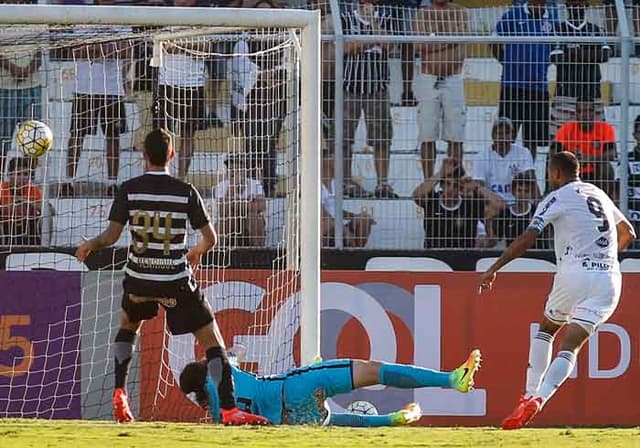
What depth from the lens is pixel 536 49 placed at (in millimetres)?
13523

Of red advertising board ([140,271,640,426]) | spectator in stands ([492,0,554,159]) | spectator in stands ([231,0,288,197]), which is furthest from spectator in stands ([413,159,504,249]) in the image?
spectator in stands ([231,0,288,197])

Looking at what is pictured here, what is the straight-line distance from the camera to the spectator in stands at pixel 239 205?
13203mm

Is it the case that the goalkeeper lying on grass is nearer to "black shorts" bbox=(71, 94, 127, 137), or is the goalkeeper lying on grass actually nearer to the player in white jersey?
the player in white jersey

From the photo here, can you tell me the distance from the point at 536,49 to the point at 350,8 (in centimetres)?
180

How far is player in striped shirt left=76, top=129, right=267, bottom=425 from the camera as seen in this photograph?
373 inches

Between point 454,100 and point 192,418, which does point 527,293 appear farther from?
point 192,418

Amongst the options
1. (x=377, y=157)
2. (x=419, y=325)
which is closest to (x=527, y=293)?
(x=419, y=325)

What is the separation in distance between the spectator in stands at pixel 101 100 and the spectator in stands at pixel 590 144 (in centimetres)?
409

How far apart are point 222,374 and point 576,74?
566 centimetres

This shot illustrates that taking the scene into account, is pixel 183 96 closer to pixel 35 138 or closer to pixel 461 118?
pixel 35 138

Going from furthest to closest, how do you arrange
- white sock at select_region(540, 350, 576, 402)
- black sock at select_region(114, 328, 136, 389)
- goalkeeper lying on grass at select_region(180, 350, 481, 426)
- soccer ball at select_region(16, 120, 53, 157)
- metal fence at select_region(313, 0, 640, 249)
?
metal fence at select_region(313, 0, 640, 249) → soccer ball at select_region(16, 120, 53, 157) → white sock at select_region(540, 350, 576, 402) → goalkeeper lying on grass at select_region(180, 350, 481, 426) → black sock at select_region(114, 328, 136, 389)

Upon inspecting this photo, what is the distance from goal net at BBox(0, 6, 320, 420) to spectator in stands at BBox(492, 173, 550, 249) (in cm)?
205

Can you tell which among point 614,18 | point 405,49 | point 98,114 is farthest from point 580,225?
point 98,114

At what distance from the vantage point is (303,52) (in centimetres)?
1183
